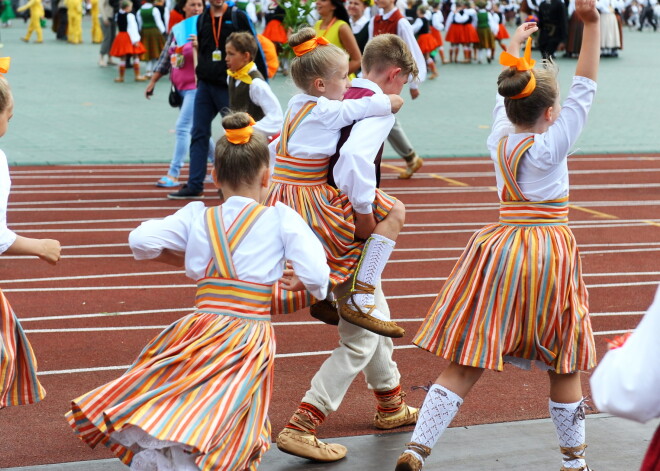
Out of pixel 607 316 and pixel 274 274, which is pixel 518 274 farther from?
pixel 607 316

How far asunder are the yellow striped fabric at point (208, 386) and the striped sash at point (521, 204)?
109 centimetres

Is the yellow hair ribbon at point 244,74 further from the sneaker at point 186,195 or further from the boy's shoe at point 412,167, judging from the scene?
the boy's shoe at point 412,167

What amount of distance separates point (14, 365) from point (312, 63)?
1788 millimetres

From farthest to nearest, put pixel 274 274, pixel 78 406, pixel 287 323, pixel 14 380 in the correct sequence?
pixel 287 323 < pixel 14 380 < pixel 274 274 < pixel 78 406

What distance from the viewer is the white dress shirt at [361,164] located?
4.24 metres

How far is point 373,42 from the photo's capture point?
4613 mm

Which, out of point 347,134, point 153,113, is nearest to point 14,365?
point 347,134

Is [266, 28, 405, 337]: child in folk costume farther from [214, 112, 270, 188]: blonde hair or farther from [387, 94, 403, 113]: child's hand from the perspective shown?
[214, 112, 270, 188]: blonde hair

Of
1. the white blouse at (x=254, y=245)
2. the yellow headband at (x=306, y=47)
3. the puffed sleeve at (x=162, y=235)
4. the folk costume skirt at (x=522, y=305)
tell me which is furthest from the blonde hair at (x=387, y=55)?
the puffed sleeve at (x=162, y=235)

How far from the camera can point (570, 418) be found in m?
4.07

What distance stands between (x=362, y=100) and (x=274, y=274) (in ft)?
3.55

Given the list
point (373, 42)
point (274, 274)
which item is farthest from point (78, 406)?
point (373, 42)

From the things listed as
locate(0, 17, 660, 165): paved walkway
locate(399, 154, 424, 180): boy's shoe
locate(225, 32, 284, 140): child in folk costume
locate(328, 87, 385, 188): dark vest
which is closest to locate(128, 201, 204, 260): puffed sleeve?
locate(328, 87, 385, 188): dark vest

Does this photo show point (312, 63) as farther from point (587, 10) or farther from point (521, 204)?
point (587, 10)
